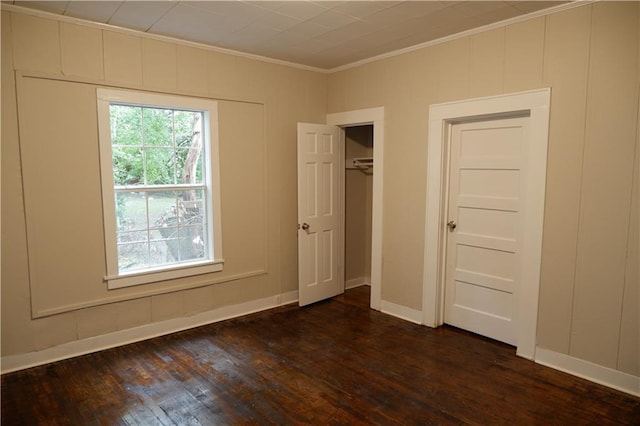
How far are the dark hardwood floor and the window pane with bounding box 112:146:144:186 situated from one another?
1410 millimetres

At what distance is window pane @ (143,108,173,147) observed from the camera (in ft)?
11.7

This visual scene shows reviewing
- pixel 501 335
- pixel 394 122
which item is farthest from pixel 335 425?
pixel 394 122

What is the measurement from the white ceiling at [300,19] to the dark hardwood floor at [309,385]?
103 inches

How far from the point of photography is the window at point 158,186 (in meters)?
3.35

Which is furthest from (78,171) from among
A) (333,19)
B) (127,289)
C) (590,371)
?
(590,371)

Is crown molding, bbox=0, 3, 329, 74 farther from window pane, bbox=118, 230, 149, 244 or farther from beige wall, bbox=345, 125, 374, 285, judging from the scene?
window pane, bbox=118, 230, 149, 244

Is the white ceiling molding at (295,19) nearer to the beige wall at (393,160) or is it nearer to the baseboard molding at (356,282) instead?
the beige wall at (393,160)

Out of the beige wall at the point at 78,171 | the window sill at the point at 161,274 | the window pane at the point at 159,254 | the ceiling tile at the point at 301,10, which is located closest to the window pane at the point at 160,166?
the beige wall at the point at 78,171

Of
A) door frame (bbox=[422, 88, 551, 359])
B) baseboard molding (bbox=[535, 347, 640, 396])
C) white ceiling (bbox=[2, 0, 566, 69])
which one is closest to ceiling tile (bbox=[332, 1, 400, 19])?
white ceiling (bbox=[2, 0, 566, 69])

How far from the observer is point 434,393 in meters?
2.69

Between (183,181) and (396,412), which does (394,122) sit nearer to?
(183,181)

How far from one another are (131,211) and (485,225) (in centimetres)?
309

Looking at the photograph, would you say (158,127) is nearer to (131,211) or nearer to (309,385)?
(131,211)

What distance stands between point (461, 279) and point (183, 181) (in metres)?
2.76
